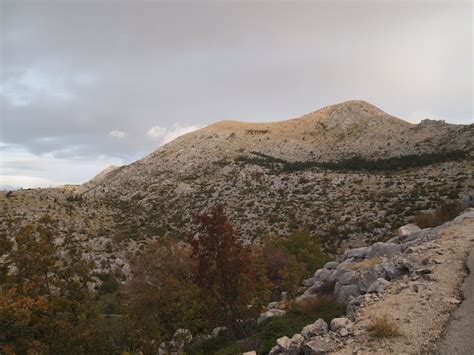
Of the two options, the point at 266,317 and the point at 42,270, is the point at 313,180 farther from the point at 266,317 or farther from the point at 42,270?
the point at 42,270

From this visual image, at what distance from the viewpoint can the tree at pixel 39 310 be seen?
32.4 ft

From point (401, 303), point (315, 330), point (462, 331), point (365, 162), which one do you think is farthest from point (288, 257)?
point (365, 162)

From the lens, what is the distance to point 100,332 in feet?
40.4

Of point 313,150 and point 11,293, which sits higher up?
point 313,150

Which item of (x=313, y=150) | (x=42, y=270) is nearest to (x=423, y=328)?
(x=42, y=270)

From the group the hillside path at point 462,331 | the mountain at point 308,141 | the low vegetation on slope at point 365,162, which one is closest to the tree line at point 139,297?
the hillside path at point 462,331

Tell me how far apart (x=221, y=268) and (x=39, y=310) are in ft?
20.7

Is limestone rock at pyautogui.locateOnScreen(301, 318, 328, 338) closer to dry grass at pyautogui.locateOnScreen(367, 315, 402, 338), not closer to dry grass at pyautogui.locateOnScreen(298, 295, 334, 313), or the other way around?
dry grass at pyautogui.locateOnScreen(367, 315, 402, 338)

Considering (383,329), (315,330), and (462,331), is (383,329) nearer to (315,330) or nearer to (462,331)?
(462,331)

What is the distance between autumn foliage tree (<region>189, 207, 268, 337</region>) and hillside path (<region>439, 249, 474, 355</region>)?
7137 mm

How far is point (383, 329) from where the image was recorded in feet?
31.1

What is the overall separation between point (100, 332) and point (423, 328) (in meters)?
10.5

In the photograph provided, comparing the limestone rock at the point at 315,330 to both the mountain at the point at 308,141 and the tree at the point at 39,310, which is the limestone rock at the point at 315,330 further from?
the mountain at the point at 308,141

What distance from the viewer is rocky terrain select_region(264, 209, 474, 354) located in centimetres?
916
